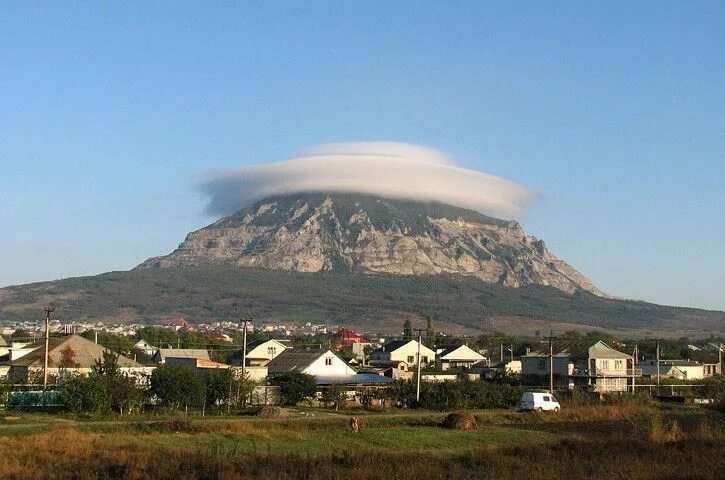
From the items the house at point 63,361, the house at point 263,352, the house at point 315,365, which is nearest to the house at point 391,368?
the house at point 315,365

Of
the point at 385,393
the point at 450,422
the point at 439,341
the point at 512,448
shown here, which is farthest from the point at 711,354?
the point at 512,448

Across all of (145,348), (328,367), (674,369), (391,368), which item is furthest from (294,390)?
(145,348)

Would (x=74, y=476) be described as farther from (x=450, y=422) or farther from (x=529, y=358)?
(x=529, y=358)

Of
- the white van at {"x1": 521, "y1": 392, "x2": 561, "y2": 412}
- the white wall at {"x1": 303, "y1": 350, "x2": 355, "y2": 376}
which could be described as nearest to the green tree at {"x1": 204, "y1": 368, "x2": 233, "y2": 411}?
the white van at {"x1": 521, "y1": 392, "x2": 561, "y2": 412}

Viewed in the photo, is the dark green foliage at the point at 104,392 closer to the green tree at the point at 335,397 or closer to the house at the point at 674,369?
the green tree at the point at 335,397

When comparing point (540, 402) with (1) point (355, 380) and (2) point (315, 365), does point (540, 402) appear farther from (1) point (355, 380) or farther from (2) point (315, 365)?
(2) point (315, 365)

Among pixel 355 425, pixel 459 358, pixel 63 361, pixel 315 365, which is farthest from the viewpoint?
pixel 459 358
